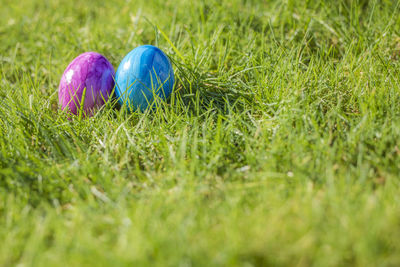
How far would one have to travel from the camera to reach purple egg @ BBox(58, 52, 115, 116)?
219cm

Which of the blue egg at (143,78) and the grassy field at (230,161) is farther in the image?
the blue egg at (143,78)

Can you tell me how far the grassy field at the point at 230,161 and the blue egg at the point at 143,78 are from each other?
0.10 meters

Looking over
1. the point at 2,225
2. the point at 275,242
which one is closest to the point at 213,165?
the point at 275,242

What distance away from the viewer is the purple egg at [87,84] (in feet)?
7.18

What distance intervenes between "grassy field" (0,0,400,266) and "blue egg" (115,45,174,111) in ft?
0.34

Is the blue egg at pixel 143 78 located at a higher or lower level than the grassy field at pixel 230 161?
higher

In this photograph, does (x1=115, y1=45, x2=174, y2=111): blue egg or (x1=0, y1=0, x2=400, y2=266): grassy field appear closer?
(x1=0, y1=0, x2=400, y2=266): grassy field

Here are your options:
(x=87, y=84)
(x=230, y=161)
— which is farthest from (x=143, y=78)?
(x=230, y=161)

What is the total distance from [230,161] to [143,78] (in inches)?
28.7

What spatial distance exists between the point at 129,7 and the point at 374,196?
2.78 meters

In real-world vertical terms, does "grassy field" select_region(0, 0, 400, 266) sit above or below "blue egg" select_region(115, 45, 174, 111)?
below

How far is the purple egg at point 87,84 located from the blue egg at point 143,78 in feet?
0.33

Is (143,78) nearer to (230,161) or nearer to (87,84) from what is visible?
(87,84)

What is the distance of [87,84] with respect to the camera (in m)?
2.19
